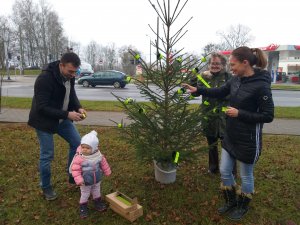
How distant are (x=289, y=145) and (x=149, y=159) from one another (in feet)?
13.9

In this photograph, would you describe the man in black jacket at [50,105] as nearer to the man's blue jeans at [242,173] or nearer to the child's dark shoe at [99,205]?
the child's dark shoe at [99,205]

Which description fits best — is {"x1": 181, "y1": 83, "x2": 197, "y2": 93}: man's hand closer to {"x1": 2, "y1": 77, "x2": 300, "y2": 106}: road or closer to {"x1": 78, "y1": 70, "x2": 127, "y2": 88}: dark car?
{"x1": 2, "y1": 77, "x2": 300, "y2": 106}: road

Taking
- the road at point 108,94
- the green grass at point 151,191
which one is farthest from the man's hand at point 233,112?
the road at point 108,94

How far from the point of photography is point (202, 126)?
4.04 metres

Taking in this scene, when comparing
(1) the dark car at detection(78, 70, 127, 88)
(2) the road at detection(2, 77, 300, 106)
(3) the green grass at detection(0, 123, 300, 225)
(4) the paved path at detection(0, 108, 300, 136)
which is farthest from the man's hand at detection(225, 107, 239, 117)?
(1) the dark car at detection(78, 70, 127, 88)

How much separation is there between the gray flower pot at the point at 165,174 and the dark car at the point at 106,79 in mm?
19821

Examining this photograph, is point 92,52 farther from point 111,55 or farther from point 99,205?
point 99,205

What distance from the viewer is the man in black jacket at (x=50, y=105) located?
11.7ft

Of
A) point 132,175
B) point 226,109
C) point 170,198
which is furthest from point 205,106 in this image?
point 132,175

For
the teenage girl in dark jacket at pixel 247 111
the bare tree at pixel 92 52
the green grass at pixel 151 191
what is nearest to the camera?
the teenage girl in dark jacket at pixel 247 111

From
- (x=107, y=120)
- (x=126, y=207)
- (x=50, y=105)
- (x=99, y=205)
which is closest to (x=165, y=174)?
(x=126, y=207)

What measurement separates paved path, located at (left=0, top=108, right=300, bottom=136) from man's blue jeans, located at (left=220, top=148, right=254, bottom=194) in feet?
15.8

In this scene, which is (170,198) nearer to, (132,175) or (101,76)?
(132,175)

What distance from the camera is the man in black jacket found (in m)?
3.55
